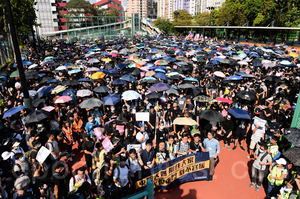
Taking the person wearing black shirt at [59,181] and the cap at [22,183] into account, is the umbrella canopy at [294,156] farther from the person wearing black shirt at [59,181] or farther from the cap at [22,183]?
the cap at [22,183]

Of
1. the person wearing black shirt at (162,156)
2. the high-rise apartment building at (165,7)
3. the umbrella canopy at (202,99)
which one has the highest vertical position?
the high-rise apartment building at (165,7)

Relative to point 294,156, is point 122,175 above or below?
below

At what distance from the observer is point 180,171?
5656 millimetres

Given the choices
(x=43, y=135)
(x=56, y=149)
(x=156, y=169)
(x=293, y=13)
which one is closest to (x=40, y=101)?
(x=43, y=135)

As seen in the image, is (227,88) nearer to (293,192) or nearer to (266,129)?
(266,129)

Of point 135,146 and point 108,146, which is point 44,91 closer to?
point 108,146

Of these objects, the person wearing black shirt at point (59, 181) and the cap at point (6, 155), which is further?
the cap at point (6, 155)

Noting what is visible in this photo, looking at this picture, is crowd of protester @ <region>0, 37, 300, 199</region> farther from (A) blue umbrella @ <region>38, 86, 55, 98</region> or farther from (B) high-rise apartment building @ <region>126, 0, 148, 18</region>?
(B) high-rise apartment building @ <region>126, 0, 148, 18</region>

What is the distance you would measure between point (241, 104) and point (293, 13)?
128ft

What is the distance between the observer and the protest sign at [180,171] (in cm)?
521

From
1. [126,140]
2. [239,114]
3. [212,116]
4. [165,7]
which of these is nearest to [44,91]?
[126,140]

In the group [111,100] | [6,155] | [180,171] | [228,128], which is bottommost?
[180,171]

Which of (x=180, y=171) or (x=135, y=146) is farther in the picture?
(x=135, y=146)

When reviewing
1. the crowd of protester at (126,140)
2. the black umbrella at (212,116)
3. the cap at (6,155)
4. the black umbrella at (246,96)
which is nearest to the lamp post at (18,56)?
the crowd of protester at (126,140)
